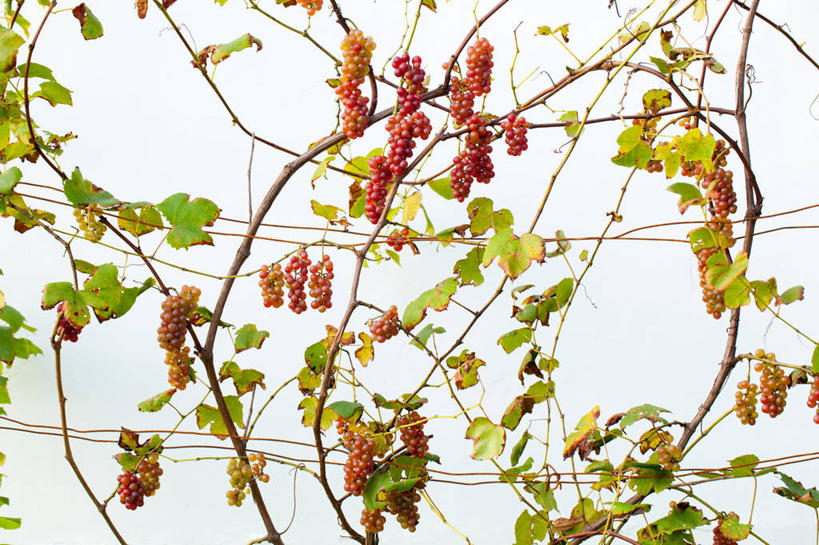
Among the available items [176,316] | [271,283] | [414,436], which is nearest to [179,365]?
[176,316]

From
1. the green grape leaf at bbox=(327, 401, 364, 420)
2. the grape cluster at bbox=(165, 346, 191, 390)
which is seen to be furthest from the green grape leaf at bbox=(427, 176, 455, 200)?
the grape cluster at bbox=(165, 346, 191, 390)

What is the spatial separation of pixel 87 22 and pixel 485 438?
98cm

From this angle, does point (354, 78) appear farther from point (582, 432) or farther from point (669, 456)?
point (669, 456)

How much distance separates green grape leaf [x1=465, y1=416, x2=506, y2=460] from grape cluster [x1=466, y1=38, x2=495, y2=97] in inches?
21.9

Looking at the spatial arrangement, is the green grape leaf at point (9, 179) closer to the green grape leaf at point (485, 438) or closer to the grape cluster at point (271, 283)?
the grape cluster at point (271, 283)

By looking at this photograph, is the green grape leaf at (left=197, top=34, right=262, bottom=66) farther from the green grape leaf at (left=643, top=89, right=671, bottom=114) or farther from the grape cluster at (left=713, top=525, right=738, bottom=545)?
the grape cluster at (left=713, top=525, right=738, bottom=545)

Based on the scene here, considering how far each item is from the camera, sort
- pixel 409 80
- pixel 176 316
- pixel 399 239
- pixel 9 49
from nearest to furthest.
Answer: pixel 9 49 → pixel 409 80 → pixel 176 316 → pixel 399 239

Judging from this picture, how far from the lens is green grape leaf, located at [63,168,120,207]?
1397 mm

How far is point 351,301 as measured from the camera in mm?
1457

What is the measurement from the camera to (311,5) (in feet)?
4.64

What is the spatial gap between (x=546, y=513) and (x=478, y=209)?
1.98 ft

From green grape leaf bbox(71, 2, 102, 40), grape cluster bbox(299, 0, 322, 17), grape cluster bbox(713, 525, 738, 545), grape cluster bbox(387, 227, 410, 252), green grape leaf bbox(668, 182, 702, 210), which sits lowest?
grape cluster bbox(713, 525, 738, 545)

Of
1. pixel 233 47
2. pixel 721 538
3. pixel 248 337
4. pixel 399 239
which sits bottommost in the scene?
pixel 721 538

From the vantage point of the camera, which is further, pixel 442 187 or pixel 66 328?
pixel 442 187
